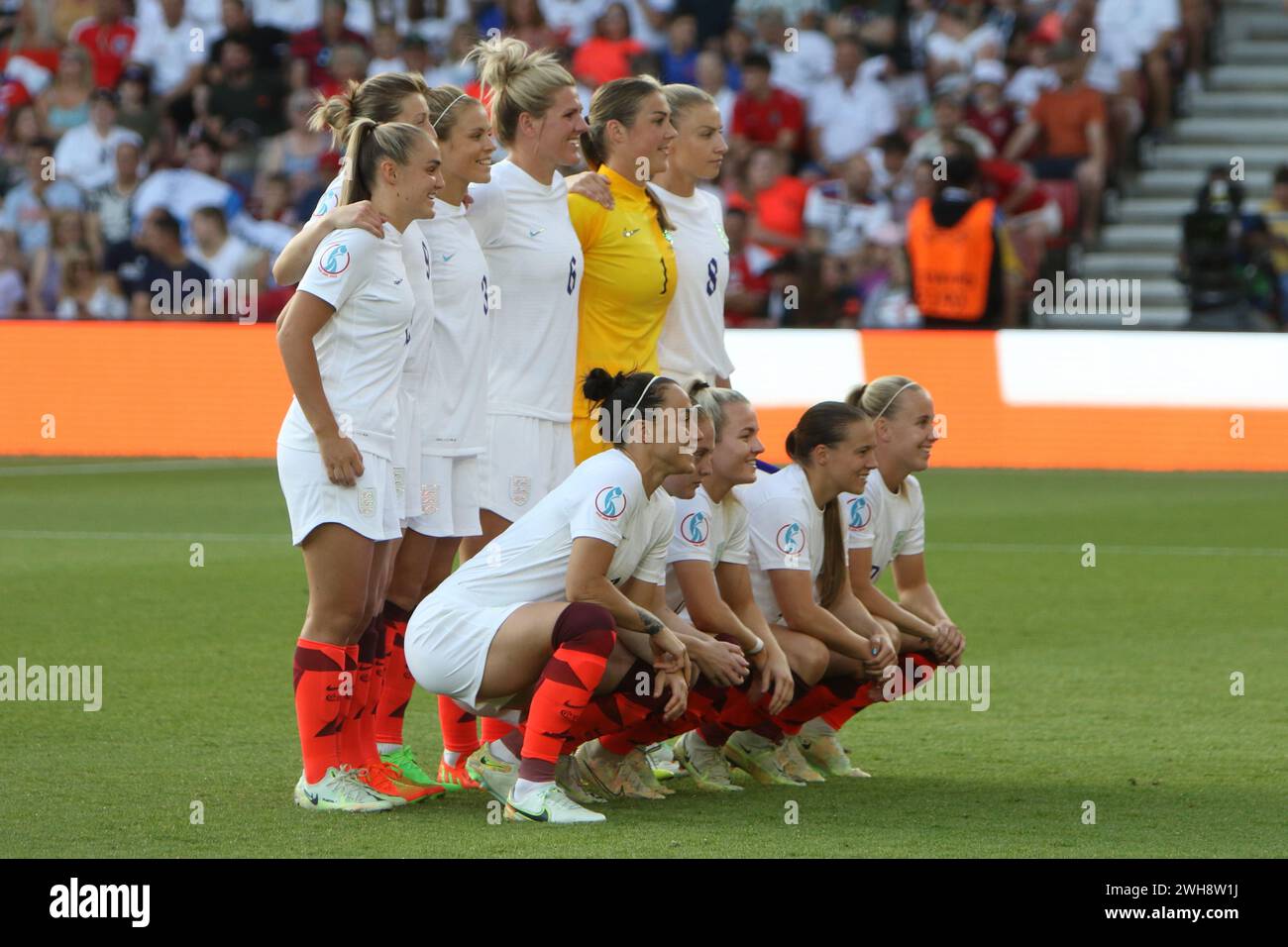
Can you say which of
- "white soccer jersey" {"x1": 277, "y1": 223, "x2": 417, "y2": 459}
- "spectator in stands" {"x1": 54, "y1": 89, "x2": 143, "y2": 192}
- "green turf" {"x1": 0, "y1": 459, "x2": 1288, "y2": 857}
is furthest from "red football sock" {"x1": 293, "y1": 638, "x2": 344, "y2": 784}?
"spectator in stands" {"x1": 54, "y1": 89, "x2": 143, "y2": 192}

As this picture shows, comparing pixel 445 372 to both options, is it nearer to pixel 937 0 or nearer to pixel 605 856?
pixel 605 856

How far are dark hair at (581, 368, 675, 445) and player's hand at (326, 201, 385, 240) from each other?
2.54 feet

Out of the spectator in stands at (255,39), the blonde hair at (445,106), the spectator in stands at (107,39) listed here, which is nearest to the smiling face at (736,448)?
the blonde hair at (445,106)

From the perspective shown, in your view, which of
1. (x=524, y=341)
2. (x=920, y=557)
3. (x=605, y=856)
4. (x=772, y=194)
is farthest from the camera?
(x=772, y=194)

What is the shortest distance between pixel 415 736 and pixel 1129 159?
14.3 meters

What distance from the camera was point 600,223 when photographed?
6.80 m

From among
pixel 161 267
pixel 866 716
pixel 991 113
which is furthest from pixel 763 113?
pixel 866 716

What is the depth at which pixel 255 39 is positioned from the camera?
21109 mm

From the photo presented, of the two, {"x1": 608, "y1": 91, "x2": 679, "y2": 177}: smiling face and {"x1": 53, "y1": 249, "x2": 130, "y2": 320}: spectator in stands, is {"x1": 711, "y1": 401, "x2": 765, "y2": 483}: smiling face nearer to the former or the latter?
{"x1": 608, "y1": 91, "x2": 679, "y2": 177}: smiling face

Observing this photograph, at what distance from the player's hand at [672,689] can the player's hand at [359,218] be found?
1451 mm

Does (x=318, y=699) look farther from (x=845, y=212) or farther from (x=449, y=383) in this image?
(x=845, y=212)

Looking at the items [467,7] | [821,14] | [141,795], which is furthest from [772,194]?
[141,795]

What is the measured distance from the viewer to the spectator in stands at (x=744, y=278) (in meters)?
17.5

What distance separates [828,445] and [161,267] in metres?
12.7
